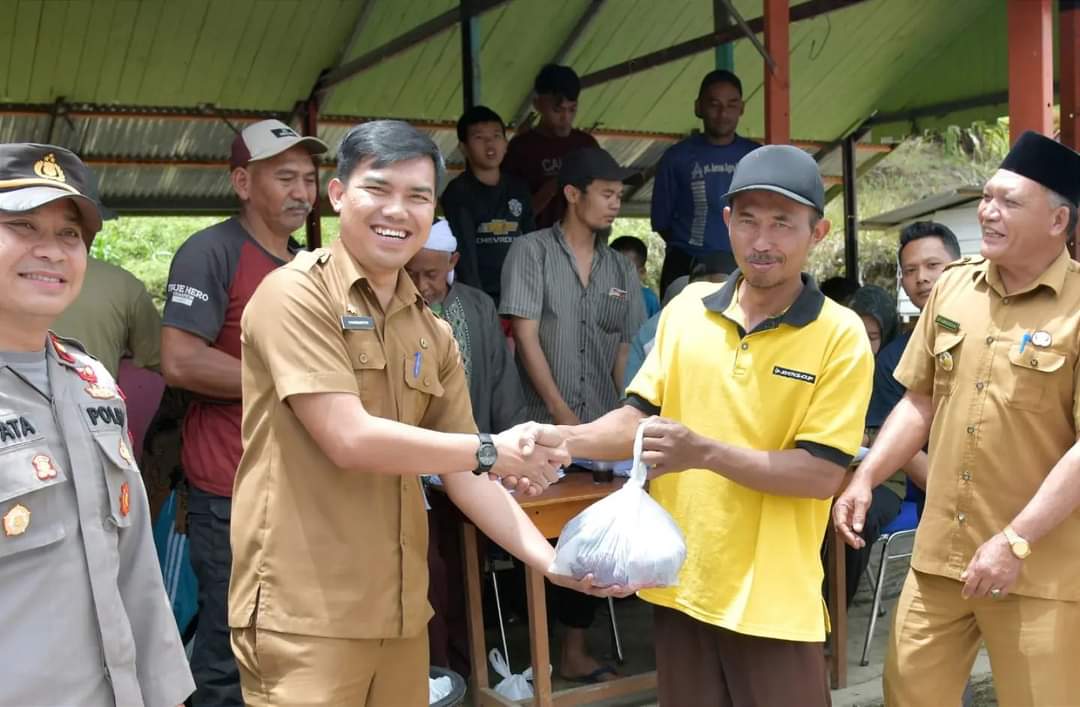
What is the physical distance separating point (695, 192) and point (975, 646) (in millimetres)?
3869

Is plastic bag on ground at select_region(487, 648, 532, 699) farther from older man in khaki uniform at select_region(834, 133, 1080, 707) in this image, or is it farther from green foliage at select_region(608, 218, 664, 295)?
green foliage at select_region(608, 218, 664, 295)

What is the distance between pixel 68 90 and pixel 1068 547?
773cm

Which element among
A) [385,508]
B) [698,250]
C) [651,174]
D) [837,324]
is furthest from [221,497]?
[651,174]

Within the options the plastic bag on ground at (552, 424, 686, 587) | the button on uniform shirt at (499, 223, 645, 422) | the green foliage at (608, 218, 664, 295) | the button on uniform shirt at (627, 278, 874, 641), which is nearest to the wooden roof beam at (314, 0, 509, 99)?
the button on uniform shirt at (499, 223, 645, 422)

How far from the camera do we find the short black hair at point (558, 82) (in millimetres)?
6352

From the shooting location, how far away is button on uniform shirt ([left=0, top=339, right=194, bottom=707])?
1679mm

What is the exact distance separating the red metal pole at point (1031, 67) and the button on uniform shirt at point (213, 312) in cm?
325

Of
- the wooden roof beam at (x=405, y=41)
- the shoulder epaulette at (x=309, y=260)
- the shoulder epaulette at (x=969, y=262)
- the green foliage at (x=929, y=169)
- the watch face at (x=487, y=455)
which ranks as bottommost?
the watch face at (x=487, y=455)

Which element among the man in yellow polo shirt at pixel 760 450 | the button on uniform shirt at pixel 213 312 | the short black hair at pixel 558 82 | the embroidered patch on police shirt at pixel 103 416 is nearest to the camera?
the embroidered patch on police shirt at pixel 103 416

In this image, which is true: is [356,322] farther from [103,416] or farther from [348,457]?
[103,416]

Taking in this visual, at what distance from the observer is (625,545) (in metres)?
2.31

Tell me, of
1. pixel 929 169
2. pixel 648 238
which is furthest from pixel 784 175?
pixel 929 169

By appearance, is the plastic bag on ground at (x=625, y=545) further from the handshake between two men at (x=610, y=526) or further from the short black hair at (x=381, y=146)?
the short black hair at (x=381, y=146)

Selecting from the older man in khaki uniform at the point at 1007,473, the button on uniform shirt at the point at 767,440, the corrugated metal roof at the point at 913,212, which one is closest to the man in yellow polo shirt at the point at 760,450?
the button on uniform shirt at the point at 767,440
